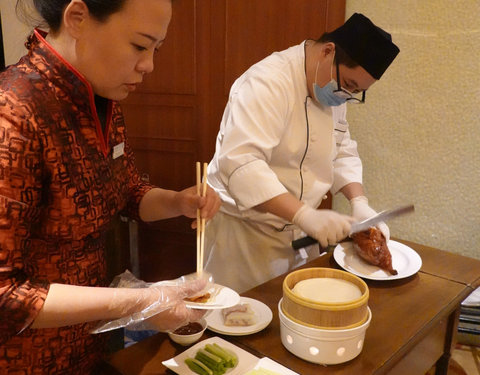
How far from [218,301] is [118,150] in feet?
1.60

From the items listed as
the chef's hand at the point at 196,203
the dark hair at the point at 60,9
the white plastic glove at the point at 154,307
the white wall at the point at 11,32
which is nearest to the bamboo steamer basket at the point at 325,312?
the white plastic glove at the point at 154,307

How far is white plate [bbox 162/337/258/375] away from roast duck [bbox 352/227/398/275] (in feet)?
2.41

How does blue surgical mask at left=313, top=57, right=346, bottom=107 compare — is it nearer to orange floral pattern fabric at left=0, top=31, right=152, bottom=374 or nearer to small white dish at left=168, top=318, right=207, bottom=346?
orange floral pattern fabric at left=0, top=31, right=152, bottom=374

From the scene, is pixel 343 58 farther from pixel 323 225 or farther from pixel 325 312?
pixel 325 312

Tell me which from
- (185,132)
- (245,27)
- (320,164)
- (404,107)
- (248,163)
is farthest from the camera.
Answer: (185,132)

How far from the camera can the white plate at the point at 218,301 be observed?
1.18 metres

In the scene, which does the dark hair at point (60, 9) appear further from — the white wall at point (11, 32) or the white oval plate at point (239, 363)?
the white wall at point (11, 32)

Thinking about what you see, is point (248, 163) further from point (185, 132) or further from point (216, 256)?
point (185, 132)

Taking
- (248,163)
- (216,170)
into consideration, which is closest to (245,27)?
(216,170)

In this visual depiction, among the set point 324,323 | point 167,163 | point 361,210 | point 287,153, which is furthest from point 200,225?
point 167,163

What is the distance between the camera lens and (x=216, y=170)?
2.10m

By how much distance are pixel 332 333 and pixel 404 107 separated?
6.60 feet

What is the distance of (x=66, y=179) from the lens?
105 cm

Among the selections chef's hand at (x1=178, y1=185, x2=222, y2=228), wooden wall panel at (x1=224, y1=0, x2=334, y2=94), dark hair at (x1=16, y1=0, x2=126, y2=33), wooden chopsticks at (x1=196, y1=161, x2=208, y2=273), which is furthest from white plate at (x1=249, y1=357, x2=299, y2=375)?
wooden wall panel at (x1=224, y1=0, x2=334, y2=94)
